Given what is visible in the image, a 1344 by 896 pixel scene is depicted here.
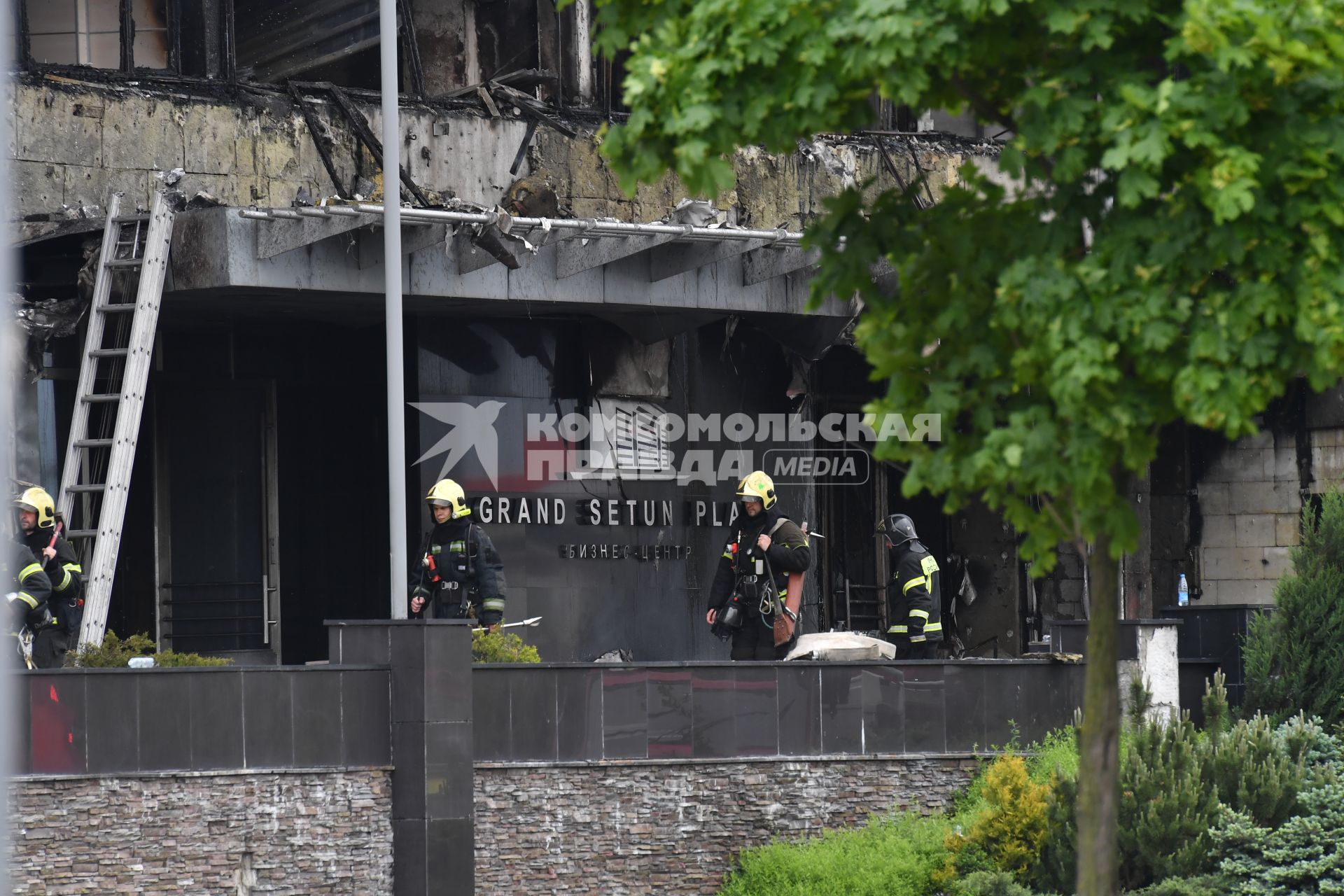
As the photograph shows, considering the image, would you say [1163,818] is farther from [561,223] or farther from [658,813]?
[561,223]

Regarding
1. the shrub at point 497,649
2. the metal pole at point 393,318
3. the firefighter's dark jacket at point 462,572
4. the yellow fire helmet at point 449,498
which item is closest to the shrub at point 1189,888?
the shrub at point 497,649

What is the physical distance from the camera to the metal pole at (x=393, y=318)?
14.5 m

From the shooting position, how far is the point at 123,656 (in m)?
13.6

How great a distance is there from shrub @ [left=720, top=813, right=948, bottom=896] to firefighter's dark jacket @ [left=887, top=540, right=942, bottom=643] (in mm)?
1974

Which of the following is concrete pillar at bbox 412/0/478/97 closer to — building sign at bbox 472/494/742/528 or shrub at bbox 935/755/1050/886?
building sign at bbox 472/494/742/528

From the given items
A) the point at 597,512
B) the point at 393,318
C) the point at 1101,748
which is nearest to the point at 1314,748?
the point at 1101,748

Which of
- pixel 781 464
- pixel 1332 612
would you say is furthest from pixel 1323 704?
pixel 781 464

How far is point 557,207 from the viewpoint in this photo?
19500mm

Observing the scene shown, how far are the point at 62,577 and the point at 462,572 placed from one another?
118 inches

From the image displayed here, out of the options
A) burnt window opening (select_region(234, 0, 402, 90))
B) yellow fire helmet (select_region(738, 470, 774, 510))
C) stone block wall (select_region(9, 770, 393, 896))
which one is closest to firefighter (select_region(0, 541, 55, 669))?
stone block wall (select_region(9, 770, 393, 896))

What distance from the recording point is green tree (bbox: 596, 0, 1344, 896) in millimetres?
6805

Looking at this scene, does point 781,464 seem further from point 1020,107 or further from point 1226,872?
point 1020,107

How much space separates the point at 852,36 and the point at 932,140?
1591 cm

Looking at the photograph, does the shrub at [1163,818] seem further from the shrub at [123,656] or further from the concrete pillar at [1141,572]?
the concrete pillar at [1141,572]
